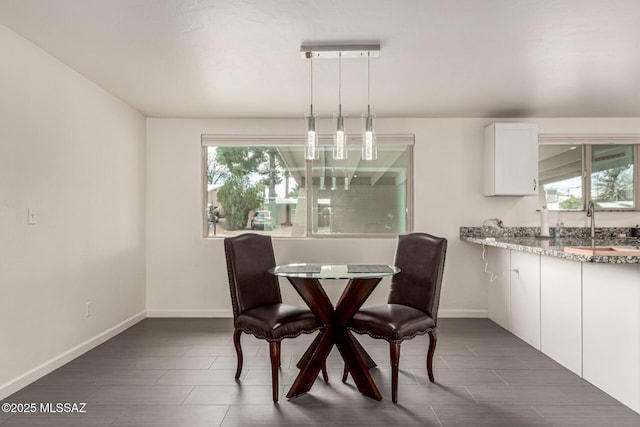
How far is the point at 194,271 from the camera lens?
181 inches

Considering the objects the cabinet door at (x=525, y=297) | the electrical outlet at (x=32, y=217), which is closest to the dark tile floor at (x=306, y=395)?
the cabinet door at (x=525, y=297)

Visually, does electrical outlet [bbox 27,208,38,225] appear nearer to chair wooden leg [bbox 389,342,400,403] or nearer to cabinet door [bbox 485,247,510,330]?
chair wooden leg [bbox 389,342,400,403]

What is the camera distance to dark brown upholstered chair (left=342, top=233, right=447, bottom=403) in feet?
8.21

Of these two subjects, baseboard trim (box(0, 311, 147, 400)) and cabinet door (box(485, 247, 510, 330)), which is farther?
cabinet door (box(485, 247, 510, 330))

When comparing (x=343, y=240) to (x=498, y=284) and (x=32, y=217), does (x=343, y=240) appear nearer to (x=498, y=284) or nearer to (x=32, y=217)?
(x=498, y=284)

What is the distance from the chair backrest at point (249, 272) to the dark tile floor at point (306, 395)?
1.68 feet

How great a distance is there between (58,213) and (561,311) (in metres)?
3.81

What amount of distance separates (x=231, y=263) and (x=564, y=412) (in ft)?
7.24

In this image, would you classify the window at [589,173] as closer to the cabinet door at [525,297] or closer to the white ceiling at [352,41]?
the white ceiling at [352,41]

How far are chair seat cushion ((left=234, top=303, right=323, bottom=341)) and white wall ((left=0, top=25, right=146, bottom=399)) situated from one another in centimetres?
139

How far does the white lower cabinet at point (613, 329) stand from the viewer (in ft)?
7.73

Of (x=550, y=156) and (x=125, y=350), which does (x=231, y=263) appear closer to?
(x=125, y=350)

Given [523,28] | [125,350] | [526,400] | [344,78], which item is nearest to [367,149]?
[344,78]

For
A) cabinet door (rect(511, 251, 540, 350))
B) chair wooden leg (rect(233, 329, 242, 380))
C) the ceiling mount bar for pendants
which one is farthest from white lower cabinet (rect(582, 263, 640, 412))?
chair wooden leg (rect(233, 329, 242, 380))
